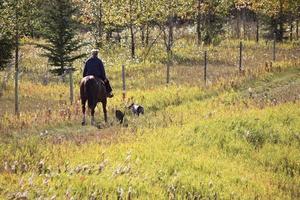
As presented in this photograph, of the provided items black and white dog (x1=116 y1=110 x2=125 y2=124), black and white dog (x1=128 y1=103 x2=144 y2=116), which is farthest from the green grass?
black and white dog (x1=128 y1=103 x2=144 y2=116)

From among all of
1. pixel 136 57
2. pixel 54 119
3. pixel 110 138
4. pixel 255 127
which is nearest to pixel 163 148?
pixel 110 138

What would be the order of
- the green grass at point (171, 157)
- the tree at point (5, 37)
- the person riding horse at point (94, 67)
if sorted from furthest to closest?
the tree at point (5, 37)
the person riding horse at point (94, 67)
the green grass at point (171, 157)

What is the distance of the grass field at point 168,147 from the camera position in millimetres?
9773

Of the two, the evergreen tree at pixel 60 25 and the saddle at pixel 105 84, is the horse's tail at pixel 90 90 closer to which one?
the saddle at pixel 105 84

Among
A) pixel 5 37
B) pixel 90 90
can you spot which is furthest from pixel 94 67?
pixel 5 37

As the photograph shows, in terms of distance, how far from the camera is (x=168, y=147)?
13.2 metres

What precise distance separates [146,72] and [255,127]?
A: 63.6 ft

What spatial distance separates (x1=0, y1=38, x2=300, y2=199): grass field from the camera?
9773 mm

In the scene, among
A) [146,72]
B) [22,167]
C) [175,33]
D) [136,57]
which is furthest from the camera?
[175,33]

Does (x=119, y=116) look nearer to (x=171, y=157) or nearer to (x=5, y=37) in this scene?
(x=171, y=157)

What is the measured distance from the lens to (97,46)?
47094 millimetres

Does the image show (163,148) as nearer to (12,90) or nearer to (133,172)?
(133,172)

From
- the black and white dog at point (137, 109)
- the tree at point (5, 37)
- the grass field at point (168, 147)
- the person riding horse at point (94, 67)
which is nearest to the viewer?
the grass field at point (168, 147)

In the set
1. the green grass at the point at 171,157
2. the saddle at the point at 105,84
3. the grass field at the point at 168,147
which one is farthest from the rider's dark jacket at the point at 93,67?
the green grass at the point at 171,157
